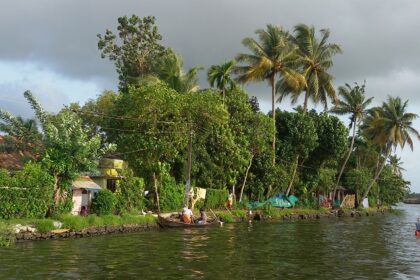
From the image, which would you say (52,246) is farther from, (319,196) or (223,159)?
(319,196)

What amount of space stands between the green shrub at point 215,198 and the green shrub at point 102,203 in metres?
13.3

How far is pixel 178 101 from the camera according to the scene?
129 ft

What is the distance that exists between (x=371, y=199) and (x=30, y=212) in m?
66.8

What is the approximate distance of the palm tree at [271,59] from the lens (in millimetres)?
51406

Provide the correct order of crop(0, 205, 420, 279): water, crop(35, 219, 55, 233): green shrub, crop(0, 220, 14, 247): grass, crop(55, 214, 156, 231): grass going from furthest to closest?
crop(55, 214, 156, 231): grass < crop(35, 219, 55, 233): green shrub < crop(0, 220, 14, 247): grass < crop(0, 205, 420, 279): water

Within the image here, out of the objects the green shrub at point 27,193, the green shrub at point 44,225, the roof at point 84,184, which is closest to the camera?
the green shrub at point 44,225

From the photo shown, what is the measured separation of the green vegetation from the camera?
99.9 ft


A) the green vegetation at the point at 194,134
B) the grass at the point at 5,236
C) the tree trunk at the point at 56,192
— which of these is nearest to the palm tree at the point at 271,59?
the green vegetation at the point at 194,134

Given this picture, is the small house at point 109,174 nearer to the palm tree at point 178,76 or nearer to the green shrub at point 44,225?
the palm tree at point 178,76

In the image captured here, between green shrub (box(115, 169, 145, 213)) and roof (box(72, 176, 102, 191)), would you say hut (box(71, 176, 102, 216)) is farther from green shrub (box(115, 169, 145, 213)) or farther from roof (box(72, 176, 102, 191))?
green shrub (box(115, 169, 145, 213))

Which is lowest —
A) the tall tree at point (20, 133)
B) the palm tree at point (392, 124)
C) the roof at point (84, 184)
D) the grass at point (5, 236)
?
the grass at point (5, 236)

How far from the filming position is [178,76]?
45.2 metres

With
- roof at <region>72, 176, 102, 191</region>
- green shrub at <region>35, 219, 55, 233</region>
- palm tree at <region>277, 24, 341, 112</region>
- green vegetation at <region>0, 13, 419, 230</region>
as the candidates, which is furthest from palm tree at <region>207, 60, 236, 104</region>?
green shrub at <region>35, 219, 55, 233</region>

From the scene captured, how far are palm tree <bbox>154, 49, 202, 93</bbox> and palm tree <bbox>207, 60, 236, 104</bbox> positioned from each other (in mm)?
3537
